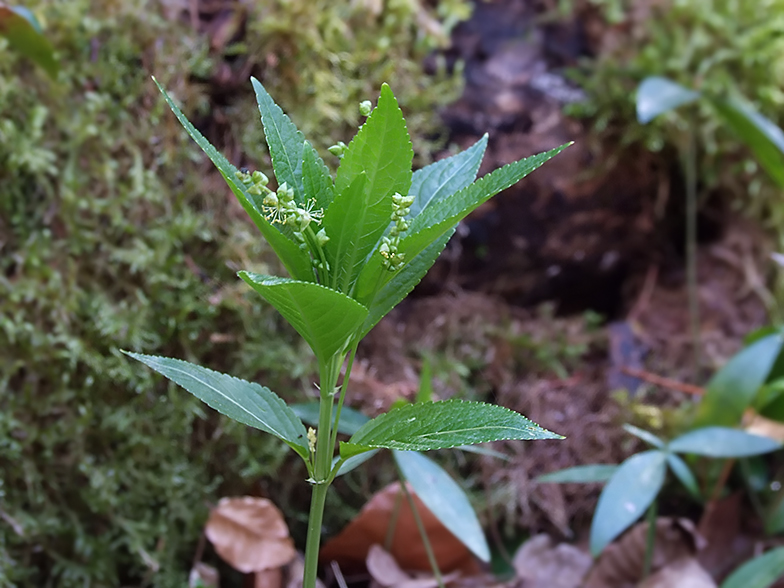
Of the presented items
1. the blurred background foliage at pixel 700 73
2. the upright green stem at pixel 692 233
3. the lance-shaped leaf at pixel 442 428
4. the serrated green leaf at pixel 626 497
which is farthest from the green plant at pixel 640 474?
the blurred background foliage at pixel 700 73

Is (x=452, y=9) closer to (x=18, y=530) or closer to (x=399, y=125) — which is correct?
(x=399, y=125)

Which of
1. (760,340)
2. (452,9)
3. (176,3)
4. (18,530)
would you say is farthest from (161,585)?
(452,9)

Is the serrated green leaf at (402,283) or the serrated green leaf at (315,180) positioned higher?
the serrated green leaf at (315,180)

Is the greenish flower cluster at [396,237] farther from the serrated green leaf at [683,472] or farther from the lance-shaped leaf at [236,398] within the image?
the serrated green leaf at [683,472]

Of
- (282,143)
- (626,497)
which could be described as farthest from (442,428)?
(626,497)

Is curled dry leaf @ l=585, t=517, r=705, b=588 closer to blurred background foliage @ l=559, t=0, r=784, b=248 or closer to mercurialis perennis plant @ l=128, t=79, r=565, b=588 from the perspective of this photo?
mercurialis perennis plant @ l=128, t=79, r=565, b=588

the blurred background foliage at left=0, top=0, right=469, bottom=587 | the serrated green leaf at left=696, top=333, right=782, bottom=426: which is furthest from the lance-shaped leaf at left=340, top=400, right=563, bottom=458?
the serrated green leaf at left=696, top=333, right=782, bottom=426
